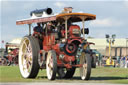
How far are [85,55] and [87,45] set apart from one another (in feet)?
2.02

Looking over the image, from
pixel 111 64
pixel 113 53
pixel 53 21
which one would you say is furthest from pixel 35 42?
pixel 113 53

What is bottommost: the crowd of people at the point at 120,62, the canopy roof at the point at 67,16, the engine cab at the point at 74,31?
the crowd of people at the point at 120,62

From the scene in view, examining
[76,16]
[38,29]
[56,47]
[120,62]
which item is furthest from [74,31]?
[120,62]

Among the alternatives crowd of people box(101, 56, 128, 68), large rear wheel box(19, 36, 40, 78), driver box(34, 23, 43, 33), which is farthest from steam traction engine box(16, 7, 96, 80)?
crowd of people box(101, 56, 128, 68)

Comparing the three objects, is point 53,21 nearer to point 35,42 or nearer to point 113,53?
point 35,42

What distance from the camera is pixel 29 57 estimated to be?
23.7 metres

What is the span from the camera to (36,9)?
951 inches

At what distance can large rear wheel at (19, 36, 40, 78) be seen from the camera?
22.9 meters

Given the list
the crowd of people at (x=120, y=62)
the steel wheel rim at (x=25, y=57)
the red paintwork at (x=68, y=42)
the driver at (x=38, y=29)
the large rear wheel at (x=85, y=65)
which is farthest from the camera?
the crowd of people at (x=120, y=62)

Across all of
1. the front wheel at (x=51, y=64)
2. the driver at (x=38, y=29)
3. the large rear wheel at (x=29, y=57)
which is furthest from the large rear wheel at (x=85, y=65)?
the driver at (x=38, y=29)

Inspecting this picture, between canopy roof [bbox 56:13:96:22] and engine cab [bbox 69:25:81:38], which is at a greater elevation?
canopy roof [bbox 56:13:96:22]

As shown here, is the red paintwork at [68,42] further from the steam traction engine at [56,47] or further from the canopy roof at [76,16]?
the canopy roof at [76,16]

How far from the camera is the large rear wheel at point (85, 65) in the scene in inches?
803

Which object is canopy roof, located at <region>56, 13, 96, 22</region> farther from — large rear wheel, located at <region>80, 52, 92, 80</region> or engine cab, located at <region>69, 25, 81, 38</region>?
large rear wheel, located at <region>80, 52, 92, 80</region>
